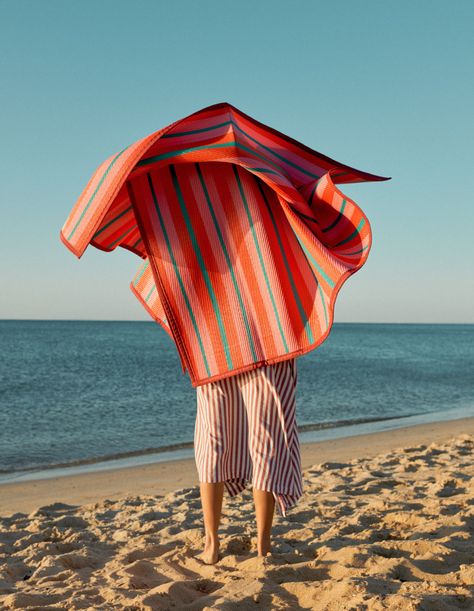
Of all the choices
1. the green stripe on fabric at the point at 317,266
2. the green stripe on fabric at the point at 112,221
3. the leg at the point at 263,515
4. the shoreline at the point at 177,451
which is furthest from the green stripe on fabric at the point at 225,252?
the shoreline at the point at 177,451

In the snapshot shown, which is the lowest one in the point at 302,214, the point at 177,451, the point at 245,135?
the point at 177,451

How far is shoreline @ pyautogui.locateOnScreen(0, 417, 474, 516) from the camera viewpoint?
5801mm

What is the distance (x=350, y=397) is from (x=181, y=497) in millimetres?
11932

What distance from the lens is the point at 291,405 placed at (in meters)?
2.80

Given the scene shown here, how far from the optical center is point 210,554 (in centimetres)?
295

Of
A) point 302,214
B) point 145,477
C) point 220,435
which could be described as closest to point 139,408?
point 145,477

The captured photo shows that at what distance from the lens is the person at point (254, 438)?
2742 mm

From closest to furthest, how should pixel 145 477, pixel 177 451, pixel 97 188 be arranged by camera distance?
pixel 97 188
pixel 145 477
pixel 177 451

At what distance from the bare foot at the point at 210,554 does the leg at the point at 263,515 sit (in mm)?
216

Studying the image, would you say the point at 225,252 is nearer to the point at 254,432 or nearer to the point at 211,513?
the point at 254,432

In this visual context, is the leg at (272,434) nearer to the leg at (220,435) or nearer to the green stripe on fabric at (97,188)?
the leg at (220,435)

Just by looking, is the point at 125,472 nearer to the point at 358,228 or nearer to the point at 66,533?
the point at 66,533

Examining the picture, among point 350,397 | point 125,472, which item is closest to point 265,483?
point 125,472

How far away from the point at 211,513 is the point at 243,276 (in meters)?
1.17
